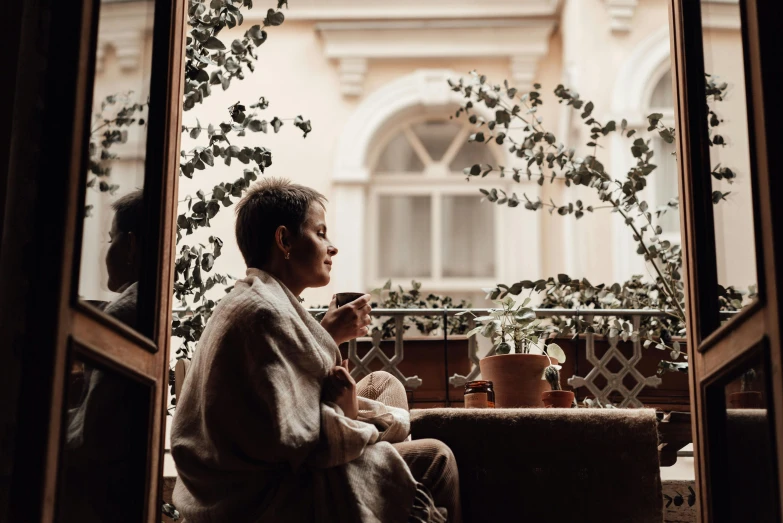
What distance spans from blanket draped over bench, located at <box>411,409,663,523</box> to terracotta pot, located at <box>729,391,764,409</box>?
0.39m

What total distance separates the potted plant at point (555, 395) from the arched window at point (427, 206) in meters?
5.60

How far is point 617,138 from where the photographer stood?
6.89 m

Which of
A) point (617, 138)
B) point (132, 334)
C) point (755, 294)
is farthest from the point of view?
point (617, 138)

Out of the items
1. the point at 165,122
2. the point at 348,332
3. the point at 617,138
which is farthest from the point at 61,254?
Answer: the point at 617,138

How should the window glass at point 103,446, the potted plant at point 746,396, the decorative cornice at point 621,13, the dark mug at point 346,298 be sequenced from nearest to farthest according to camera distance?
the window glass at point 103,446 → the potted plant at point 746,396 → the dark mug at point 346,298 → the decorative cornice at point 621,13

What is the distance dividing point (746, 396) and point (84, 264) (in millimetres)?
1218

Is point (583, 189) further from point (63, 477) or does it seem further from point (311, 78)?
point (63, 477)

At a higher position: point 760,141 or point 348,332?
point 760,141

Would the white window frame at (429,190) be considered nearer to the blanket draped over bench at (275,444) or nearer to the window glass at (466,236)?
the window glass at (466,236)

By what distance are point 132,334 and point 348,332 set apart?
0.65m

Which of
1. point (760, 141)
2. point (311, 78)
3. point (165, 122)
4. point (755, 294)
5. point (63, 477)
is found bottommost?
point (63, 477)

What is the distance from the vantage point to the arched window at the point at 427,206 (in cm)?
839

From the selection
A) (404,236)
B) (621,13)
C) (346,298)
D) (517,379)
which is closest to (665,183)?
(621,13)

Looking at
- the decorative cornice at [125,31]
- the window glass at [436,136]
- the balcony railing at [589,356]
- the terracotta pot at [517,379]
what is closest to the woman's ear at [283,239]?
the decorative cornice at [125,31]
